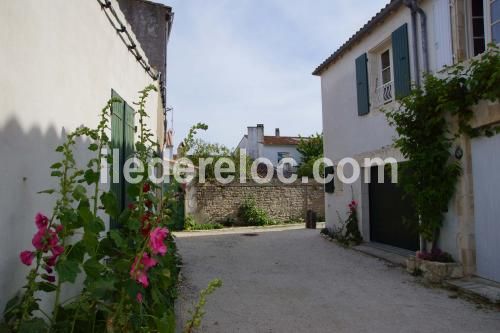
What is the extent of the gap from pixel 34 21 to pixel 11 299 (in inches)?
67.5

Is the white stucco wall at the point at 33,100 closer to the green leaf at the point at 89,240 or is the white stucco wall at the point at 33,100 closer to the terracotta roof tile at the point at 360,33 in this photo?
the green leaf at the point at 89,240

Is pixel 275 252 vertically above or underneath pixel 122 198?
underneath

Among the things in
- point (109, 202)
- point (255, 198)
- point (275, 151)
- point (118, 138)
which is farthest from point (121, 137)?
point (275, 151)

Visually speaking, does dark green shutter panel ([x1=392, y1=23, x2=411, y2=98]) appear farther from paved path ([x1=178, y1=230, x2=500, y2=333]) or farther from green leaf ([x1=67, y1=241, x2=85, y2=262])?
green leaf ([x1=67, y1=241, x2=85, y2=262])

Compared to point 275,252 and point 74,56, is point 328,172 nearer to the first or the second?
point 275,252

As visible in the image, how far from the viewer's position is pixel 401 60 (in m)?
8.54

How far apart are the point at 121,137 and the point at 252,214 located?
1278 cm

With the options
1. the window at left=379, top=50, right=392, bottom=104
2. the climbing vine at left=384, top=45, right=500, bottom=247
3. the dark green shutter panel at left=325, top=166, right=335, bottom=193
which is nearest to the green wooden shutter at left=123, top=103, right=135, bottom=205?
the climbing vine at left=384, top=45, right=500, bottom=247

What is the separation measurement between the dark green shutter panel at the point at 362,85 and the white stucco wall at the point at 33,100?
7577 mm

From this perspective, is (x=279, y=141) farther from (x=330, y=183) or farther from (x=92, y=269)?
(x=92, y=269)

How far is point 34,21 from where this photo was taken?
257cm

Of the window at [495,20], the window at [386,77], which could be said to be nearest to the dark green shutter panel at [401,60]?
→ the window at [386,77]

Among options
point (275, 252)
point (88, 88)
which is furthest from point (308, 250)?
point (88, 88)

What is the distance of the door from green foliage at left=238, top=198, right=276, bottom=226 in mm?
7594
